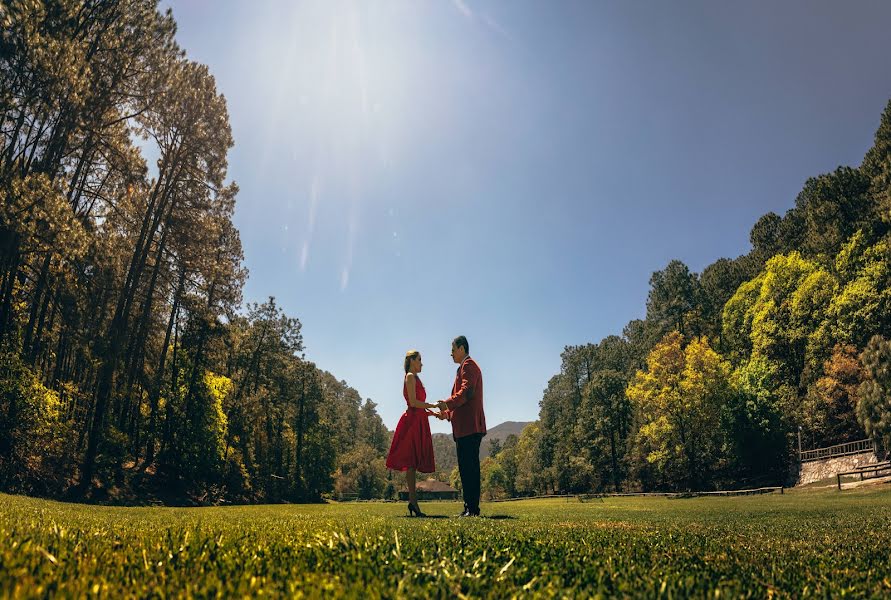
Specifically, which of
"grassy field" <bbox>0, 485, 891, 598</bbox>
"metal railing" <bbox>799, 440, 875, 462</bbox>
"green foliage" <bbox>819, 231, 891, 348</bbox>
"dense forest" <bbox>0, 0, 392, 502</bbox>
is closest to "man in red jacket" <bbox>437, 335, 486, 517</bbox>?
"grassy field" <bbox>0, 485, 891, 598</bbox>

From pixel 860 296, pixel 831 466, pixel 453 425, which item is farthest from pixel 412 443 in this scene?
pixel 860 296

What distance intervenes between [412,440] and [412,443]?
2.0 inches

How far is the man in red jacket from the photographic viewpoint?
8031mm

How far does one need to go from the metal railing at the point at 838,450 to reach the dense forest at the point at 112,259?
4693 centimetres

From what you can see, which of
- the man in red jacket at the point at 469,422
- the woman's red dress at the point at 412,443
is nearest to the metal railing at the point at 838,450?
the man in red jacket at the point at 469,422

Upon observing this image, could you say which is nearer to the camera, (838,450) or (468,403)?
(468,403)

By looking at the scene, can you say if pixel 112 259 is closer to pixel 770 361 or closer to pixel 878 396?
pixel 878 396

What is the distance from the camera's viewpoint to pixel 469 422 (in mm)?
8047

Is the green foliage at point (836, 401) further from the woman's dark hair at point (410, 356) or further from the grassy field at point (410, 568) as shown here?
the grassy field at point (410, 568)

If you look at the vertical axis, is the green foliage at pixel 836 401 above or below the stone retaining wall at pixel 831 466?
above

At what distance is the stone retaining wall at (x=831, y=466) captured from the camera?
1478 inches

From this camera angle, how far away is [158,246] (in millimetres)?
27609

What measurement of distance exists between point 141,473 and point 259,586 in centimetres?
3059

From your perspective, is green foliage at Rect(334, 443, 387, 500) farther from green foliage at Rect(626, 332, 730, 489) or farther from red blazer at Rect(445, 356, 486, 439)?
red blazer at Rect(445, 356, 486, 439)
